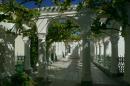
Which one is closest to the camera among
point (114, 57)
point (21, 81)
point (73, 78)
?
point (21, 81)

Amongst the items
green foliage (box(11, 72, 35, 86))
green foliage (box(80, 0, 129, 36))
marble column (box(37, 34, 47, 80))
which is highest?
green foliage (box(80, 0, 129, 36))

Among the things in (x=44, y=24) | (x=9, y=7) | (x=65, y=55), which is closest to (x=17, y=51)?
(x=44, y=24)

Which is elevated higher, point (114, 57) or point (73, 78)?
point (114, 57)

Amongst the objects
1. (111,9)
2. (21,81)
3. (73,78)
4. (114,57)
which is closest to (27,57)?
(73,78)

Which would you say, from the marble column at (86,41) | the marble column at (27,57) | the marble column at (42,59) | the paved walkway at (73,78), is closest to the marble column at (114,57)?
the paved walkway at (73,78)

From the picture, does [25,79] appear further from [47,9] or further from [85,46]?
[47,9]

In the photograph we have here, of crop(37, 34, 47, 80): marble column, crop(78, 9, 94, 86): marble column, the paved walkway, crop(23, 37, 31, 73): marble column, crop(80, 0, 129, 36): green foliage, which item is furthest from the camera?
crop(23, 37, 31, 73): marble column

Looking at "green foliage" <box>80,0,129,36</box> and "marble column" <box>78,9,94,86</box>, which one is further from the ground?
"green foliage" <box>80,0,129,36</box>

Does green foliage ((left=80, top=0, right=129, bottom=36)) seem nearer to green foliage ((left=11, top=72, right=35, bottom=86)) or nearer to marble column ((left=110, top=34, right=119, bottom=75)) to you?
green foliage ((left=11, top=72, right=35, bottom=86))

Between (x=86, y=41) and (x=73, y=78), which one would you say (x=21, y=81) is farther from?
(x=73, y=78)

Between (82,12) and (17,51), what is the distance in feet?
50.4

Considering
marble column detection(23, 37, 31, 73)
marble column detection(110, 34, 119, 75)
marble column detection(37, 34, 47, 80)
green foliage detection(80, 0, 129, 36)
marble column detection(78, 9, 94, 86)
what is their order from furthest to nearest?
marble column detection(23, 37, 31, 73) < marble column detection(110, 34, 119, 75) < marble column detection(37, 34, 47, 80) < marble column detection(78, 9, 94, 86) < green foliage detection(80, 0, 129, 36)

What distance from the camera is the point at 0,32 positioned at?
14.3m

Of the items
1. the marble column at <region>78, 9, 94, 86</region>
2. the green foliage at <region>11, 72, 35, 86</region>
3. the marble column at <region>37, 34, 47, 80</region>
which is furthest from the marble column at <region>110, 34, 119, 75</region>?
the green foliage at <region>11, 72, 35, 86</region>
